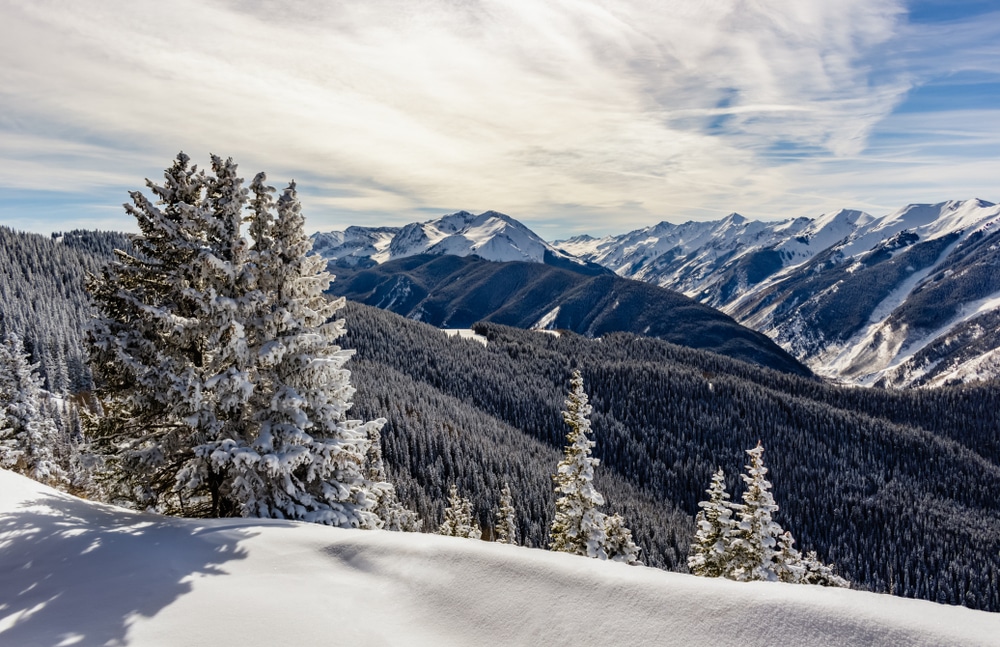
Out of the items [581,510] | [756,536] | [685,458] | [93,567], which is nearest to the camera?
[93,567]

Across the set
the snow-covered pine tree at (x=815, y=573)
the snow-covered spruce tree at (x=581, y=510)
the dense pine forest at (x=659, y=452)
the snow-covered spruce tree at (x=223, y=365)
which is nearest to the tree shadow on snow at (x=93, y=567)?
the snow-covered spruce tree at (x=223, y=365)

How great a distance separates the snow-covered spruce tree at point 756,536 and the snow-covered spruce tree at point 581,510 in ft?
16.0

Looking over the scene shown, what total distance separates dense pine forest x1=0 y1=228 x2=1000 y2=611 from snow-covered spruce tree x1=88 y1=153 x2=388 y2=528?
71257mm

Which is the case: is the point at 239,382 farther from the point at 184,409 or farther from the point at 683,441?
the point at 683,441

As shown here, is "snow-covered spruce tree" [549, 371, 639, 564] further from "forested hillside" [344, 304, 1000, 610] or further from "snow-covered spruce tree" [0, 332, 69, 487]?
"forested hillside" [344, 304, 1000, 610]

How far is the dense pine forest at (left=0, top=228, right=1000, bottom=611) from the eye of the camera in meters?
109

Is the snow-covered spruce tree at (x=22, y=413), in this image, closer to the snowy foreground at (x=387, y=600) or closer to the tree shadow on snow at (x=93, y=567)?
the tree shadow on snow at (x=93, y=567)

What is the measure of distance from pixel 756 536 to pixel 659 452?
509 ft

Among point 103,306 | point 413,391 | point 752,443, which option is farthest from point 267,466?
point 752,443

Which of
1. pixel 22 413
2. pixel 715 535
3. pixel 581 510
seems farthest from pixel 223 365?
pixel 22 413

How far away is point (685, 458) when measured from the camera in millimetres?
169000

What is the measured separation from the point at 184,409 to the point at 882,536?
187818 mm

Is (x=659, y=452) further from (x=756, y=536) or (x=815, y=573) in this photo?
(x=756, y=536)

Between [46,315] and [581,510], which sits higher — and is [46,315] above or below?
above
